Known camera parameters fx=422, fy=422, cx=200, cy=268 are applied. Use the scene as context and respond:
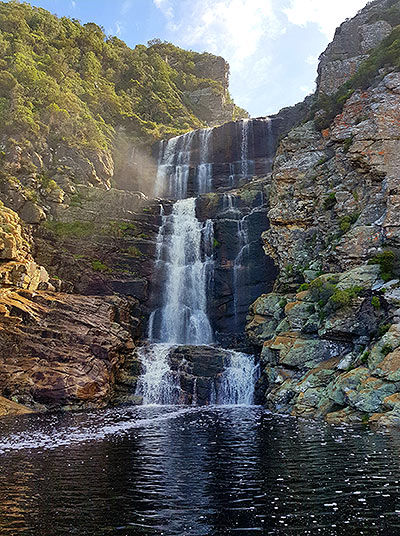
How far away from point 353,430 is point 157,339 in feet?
84.7

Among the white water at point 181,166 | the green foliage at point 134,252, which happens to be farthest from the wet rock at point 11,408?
the white water at point 181,166

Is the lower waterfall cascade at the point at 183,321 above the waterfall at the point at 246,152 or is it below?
below

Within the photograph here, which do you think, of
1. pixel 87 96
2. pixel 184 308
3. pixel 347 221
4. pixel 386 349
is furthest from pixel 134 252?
pixel 87 96

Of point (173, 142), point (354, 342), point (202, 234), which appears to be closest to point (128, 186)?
point (173, 142)

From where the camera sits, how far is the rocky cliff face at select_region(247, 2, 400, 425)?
23.3 metres

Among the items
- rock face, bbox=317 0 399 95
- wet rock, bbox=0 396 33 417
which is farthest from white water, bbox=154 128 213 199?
wet rock, bbox=0 396 33 417

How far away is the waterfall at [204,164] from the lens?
6131 cm

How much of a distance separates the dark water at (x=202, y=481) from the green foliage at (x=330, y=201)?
2161 cm

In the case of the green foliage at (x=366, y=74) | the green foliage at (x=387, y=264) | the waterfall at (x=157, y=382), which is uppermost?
the green foliage at (x=366, y=74)

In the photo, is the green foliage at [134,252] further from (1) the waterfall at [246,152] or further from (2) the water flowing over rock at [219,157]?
(1) the waterfall at [246,152]

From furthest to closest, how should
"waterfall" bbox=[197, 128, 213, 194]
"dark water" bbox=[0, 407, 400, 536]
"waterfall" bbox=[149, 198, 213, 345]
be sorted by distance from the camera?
"waterfall" bbox=[197, 128, 213, 194] → "waterfall" bbox=[149, 198, 213, 345] → "dark water" bbox=[0, 407, 400, 536]

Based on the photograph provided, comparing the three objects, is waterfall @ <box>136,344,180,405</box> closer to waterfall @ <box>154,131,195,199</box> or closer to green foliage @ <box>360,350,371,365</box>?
green foliage @ <box>360,350,371,365</box>

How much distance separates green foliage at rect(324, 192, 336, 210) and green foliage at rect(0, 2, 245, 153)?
117 ft

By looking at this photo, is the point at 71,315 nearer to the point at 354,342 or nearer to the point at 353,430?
the point at 354,342
